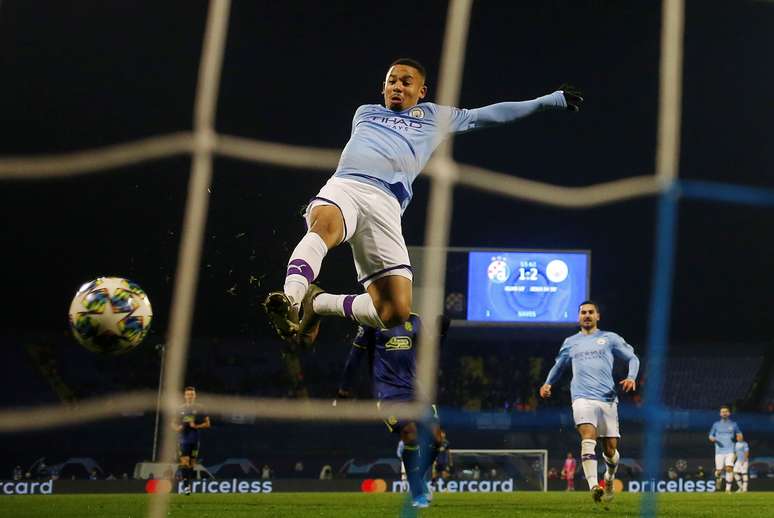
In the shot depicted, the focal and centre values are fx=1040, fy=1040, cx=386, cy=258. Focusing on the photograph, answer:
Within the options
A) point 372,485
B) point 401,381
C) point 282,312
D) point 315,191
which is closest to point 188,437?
point 372,485

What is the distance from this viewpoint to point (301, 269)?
4.17 meters

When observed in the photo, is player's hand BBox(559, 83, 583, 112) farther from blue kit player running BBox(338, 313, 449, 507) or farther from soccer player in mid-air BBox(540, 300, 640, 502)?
soccer player in mid-air BBox(540, 300, 640, 502)

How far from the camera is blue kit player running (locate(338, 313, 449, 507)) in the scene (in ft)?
21.9

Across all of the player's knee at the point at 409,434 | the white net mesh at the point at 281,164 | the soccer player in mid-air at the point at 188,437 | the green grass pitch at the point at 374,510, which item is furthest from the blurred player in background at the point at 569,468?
the player's knee at the point at 409,434

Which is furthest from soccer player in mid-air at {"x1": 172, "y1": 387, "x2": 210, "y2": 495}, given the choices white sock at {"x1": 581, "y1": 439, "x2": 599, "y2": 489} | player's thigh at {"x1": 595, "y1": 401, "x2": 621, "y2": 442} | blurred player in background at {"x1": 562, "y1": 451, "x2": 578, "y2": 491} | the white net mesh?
blurred player in background at {"x1": 562, "y1": 451, "x2": 578, "y2": 491}

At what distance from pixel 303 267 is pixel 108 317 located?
1187mm

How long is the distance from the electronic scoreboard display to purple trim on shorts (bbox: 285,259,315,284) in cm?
1568

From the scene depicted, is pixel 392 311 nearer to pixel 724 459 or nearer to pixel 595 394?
pixel 595 394

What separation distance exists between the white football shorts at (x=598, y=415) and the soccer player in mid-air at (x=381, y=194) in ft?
10.3

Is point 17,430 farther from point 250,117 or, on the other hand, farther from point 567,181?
point 567,181

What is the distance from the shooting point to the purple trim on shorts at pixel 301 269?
13.6 ft

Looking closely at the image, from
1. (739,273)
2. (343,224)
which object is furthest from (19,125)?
(739,273)

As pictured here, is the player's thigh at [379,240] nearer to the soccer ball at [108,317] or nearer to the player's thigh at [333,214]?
the player's thigh at [333,214]

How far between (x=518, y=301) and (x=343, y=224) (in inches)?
614
